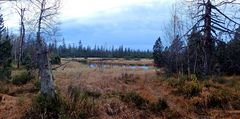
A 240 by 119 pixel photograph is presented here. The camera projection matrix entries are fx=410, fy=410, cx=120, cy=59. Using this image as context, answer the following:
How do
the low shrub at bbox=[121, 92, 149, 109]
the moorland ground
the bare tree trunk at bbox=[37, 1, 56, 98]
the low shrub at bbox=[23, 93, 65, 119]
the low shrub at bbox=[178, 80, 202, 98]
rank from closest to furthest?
the low shrub at bbox=[23, 93, 65, 119], the moorland ground, the bare tree trunk at bbox=[37, 1, 56, 98], the low shrub at bbox=[121, 92, 149, 109], the low shrub at bbox=[178, 80, 202, 98]

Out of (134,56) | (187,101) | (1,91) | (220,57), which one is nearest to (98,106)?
(187,101)

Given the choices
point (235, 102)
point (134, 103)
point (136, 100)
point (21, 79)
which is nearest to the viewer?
point (134, 103)

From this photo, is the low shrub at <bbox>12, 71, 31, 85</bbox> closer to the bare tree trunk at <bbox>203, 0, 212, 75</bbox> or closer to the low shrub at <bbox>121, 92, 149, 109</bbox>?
the low shrub at <bbox>121, 92, 149, 109</bbox>

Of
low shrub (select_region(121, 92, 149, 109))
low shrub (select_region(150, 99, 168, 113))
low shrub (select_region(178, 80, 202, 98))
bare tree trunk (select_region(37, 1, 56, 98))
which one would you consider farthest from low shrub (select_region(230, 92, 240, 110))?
bare tree trunk (select_region(37, 1, 56, 98))

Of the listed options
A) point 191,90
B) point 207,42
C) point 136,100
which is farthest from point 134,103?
point 207,42

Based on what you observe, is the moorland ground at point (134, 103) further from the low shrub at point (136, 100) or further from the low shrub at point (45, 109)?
the low shrub at point (45, 109)

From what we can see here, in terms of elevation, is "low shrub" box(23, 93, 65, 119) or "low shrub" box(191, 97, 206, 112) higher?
"low shrub" box(23, 93, 65, 119)

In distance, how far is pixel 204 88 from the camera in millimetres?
21266

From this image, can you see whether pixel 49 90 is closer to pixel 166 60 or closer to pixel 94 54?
pixel 166 60

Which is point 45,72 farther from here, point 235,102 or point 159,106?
point 235,102

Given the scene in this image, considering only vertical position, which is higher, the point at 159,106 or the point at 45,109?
the point at 45,109

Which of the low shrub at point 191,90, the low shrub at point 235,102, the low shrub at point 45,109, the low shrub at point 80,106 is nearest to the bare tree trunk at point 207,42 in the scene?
the low shrub at point 191,90

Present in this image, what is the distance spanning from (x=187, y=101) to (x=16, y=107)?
8.13 meters

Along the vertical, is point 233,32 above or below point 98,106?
above
